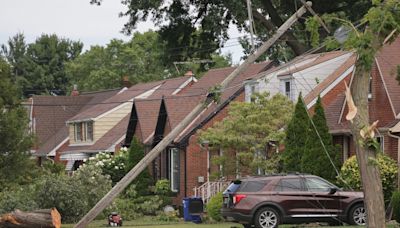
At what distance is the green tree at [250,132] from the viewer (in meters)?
36.3

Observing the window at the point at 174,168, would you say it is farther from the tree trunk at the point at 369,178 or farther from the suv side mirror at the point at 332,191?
the tree trunk at the point at 369,178

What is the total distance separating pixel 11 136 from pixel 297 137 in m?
14.0

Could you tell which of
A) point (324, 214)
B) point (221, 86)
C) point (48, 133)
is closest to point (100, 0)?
point (324, 214)

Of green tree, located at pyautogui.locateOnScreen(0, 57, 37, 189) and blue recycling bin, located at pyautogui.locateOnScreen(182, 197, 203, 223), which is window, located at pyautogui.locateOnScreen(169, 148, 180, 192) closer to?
green tree, located at pyautogui.locateOnScreen(0, 57, 37, 189)

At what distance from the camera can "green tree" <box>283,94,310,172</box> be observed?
1357 inches

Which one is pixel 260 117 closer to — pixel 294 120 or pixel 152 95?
pixel 294 120

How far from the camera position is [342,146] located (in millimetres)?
37188

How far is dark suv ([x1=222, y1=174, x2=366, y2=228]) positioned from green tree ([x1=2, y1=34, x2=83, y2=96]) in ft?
240

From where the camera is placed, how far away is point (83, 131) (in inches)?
2514

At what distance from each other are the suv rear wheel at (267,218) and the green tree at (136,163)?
19790 millimetres

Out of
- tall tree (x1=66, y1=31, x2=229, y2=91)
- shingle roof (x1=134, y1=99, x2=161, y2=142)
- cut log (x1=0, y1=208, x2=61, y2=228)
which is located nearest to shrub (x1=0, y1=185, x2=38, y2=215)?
cut log (x1=0, y1=208, x2=61, y2=228)

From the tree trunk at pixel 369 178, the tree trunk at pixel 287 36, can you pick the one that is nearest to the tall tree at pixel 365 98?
the tree trunk at pixel 369 178

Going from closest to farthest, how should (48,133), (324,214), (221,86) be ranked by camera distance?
(221,86), (324,214), (48,133)

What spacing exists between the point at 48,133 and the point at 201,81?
2255 cm
